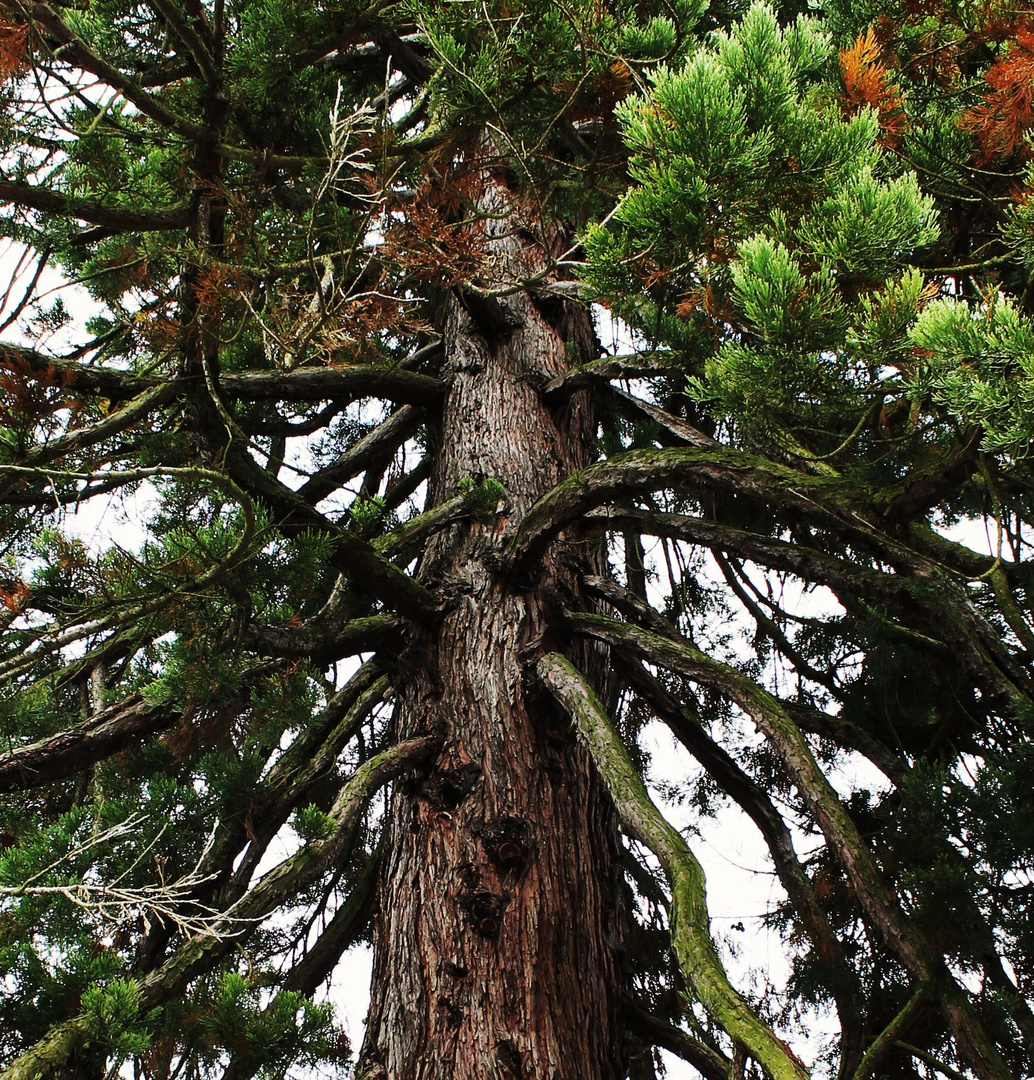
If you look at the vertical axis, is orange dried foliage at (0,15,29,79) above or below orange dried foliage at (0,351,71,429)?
above

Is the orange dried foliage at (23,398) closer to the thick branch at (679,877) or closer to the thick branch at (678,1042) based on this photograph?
the thick branch at (679,877)

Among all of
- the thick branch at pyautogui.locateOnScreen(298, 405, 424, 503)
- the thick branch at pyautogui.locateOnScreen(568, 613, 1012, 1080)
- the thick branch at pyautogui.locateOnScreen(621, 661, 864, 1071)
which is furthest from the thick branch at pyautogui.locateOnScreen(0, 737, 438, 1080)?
the thick branch at pyautogui.locateOnScreen(298, 405, 424, 503)

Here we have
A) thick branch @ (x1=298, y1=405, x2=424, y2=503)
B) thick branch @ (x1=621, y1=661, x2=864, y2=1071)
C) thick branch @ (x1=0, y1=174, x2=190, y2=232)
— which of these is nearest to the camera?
thick branch @ (x1=0, y1=174, x2=190, y2=232)

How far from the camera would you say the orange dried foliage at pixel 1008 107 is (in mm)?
2529

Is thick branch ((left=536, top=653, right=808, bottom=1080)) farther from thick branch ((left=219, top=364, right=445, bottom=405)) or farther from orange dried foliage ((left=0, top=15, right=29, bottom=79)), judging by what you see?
orange dried foliage ((left=0, top=15, right=29, bottom=79))

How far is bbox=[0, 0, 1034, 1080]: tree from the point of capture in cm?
232

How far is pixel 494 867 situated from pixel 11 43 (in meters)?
2.47

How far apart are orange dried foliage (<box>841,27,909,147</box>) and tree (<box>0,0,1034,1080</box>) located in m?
0.03

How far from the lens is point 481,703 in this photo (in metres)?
3.30

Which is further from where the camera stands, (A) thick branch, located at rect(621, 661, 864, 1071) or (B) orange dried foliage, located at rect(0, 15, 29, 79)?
(A) thick branch, located at rect(621, 661, 864, 1071)

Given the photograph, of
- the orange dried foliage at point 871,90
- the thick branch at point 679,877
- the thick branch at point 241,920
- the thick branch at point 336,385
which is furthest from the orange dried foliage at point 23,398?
the orange dried foliage at point 871,90

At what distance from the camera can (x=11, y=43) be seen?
7.70 feet

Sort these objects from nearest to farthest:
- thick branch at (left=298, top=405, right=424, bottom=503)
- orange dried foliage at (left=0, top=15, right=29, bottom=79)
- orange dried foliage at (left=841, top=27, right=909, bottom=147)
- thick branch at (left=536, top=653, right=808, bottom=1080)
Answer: thick branch at (left=536, top=653, right=808, bottom=1080), orange dried foliage at (left=0, top=15, right=29, bottom=79), orange dried foliage at (left=841, top=27, right=909, bottom=147), thick branch at (left=298, top=405, right=424, bottom=503)

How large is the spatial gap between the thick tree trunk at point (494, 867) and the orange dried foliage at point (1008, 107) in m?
1.32
